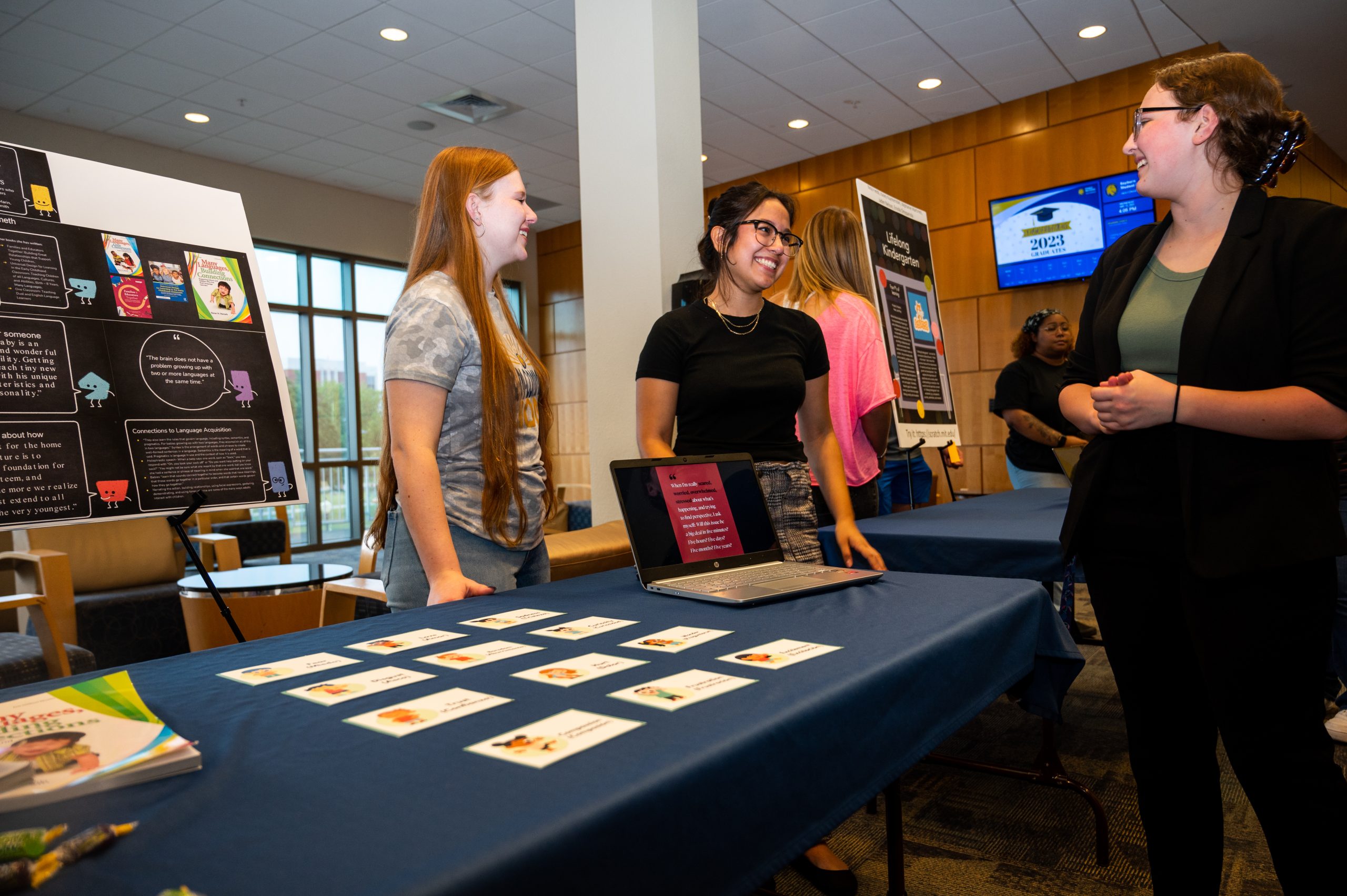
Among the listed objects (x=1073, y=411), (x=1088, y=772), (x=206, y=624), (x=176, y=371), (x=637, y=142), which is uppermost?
(x=637, y=142)

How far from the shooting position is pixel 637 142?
322 cm

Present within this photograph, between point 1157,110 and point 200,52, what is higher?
point 200,52

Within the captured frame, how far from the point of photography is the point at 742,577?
136cm

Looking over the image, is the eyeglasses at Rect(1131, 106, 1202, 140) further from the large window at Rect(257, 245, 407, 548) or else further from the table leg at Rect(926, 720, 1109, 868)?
the large window at Rect(257, 245, 407, 548)

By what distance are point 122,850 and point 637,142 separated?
306 centimetres

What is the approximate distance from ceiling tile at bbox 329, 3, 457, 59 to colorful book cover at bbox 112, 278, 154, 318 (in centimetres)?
399

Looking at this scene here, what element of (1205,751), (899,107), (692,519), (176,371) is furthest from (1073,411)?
(899,107)

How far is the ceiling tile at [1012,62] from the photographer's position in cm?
562

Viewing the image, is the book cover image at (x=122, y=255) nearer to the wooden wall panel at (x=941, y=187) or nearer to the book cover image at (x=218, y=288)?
the book cover image at (x=218, y=288)

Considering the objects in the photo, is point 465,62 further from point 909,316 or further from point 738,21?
point 909,316

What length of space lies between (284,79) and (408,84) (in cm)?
83

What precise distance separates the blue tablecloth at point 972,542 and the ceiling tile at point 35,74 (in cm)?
628

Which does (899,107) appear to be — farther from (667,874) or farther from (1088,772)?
(667,874)

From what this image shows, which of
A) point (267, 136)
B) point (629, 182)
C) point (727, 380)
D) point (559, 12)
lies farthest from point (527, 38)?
point (727, 380)
